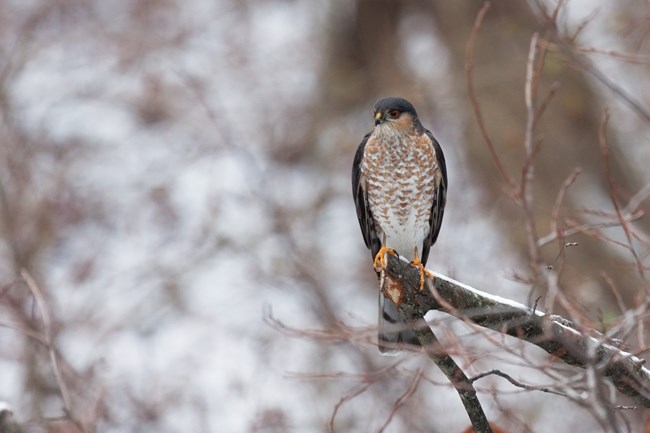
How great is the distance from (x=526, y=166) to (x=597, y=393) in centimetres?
109

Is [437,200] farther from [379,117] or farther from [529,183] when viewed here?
[529,183]

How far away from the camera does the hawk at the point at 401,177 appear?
557 cm

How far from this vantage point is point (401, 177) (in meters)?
5.60

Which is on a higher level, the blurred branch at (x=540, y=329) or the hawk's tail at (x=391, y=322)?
the blurred branch at (x=540, y=329)

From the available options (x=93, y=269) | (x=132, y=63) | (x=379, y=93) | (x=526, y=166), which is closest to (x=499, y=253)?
(x=379, y=93)

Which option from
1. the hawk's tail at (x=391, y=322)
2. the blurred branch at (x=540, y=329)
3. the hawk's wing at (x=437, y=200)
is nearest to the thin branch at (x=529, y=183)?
the blurred branch at (x=540, y=329)

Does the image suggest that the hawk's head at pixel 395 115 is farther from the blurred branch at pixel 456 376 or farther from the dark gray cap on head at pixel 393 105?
the blurred branch at pixel 456 376

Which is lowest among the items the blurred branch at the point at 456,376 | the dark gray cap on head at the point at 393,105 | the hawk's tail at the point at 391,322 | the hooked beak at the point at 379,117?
the hawk's tail at the point at 391,322

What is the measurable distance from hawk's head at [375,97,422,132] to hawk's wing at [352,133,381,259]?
29cm

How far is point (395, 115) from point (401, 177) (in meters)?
0.35

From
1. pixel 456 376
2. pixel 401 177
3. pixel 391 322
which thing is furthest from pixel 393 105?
pixel 456 376

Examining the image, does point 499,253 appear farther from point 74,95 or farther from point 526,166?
point 526,166

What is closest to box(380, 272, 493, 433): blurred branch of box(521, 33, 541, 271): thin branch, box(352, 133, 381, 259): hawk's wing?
box(521, 33, 541, 271): thin branch

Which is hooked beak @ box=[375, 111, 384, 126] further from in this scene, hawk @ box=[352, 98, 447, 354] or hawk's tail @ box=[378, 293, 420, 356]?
hawk's tail @ box=[378, 293, 420, 356]
